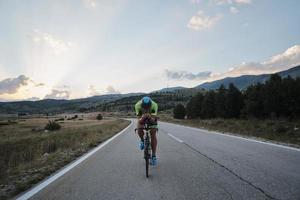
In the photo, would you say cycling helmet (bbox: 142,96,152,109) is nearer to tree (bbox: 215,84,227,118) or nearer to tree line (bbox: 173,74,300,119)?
tree line (bbox: 173,74,300,119)

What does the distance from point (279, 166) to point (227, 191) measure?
2777mm

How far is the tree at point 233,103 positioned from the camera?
251ft

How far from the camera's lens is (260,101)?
68.6 m

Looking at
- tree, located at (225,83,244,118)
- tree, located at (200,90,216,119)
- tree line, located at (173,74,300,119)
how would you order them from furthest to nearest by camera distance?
1. tree, located at (200,90,216,119)
2. tree, located at (225,83,244,118)
3. tree line, located at (173,74,300,119)

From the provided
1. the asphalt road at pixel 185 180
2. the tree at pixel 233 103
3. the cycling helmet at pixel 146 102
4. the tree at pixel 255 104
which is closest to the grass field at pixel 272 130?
the asphalt road at pixel 185 180

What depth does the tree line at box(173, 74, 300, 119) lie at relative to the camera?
6316 cm

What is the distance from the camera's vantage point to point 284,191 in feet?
15.4

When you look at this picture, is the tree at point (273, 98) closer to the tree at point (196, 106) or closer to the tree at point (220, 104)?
the tree at point (220, 104)

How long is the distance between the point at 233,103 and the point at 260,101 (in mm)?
9285

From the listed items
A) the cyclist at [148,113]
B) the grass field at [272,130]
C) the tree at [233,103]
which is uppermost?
the tree at [233,103]

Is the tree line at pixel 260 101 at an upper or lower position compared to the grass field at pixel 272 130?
upper

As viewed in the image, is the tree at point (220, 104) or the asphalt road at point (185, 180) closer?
the asphalt road at point (185, 180)

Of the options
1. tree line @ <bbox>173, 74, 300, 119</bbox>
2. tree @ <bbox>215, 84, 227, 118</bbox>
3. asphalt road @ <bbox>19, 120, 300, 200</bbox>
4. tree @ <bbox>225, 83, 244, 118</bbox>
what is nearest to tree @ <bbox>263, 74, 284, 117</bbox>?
tree line @ <bbox>173, 74, 300, 119</bbox>

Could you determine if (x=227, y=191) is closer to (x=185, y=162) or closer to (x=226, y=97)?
(x=185, y=162)
